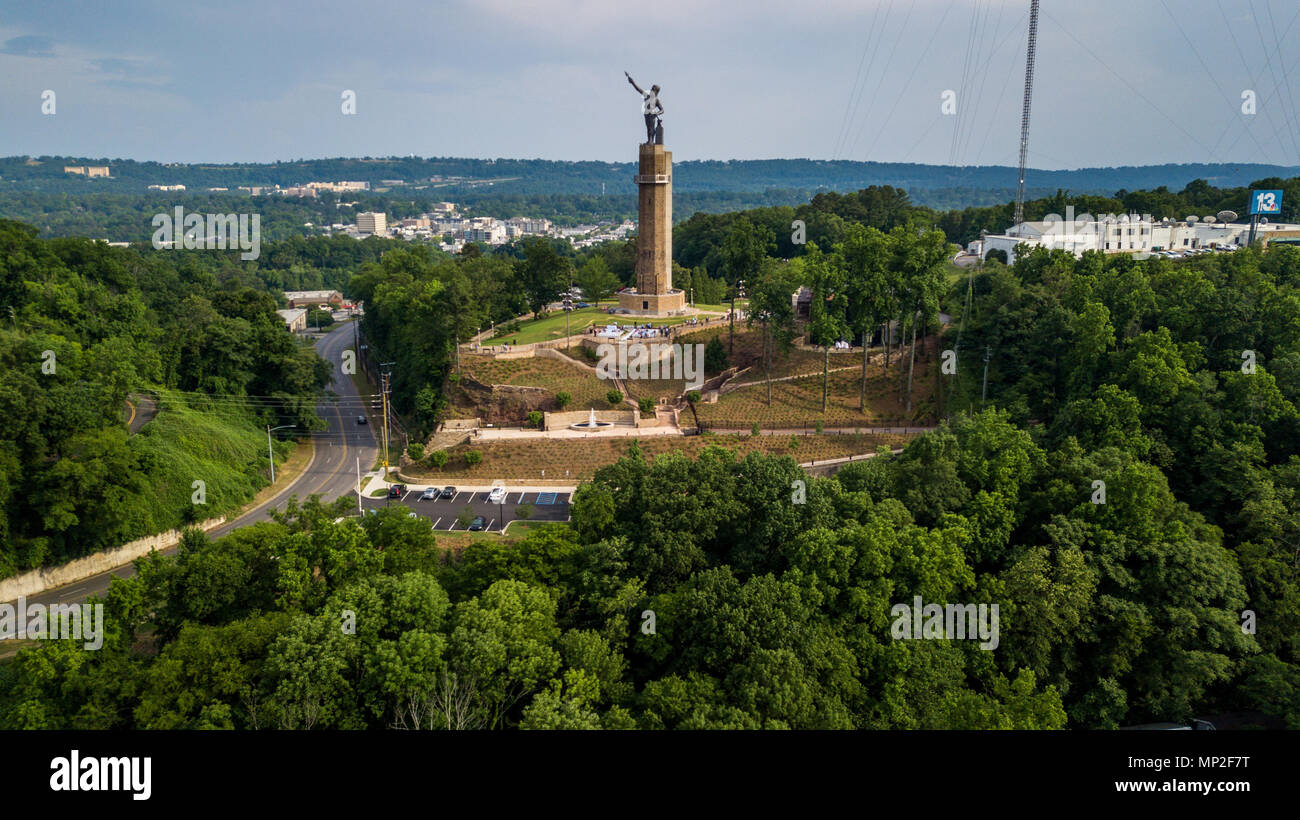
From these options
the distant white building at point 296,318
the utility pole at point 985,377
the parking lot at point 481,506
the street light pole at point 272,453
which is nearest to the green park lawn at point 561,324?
the street light pole at point 272,453

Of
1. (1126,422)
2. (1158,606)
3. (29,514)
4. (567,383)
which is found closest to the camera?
(1158,606)

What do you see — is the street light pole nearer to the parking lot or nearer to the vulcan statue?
the parking lot

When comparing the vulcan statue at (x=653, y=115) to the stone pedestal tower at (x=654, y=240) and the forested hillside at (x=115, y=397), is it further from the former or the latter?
the forested hillside at (x=115, y=397)

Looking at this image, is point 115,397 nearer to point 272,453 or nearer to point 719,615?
point 272,453

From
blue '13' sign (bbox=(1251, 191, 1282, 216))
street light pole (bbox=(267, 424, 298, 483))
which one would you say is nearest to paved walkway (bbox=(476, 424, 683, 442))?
street light pole (bbox=(267, 424, 298, 483))

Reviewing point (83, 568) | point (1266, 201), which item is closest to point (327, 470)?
point (83, 568)
